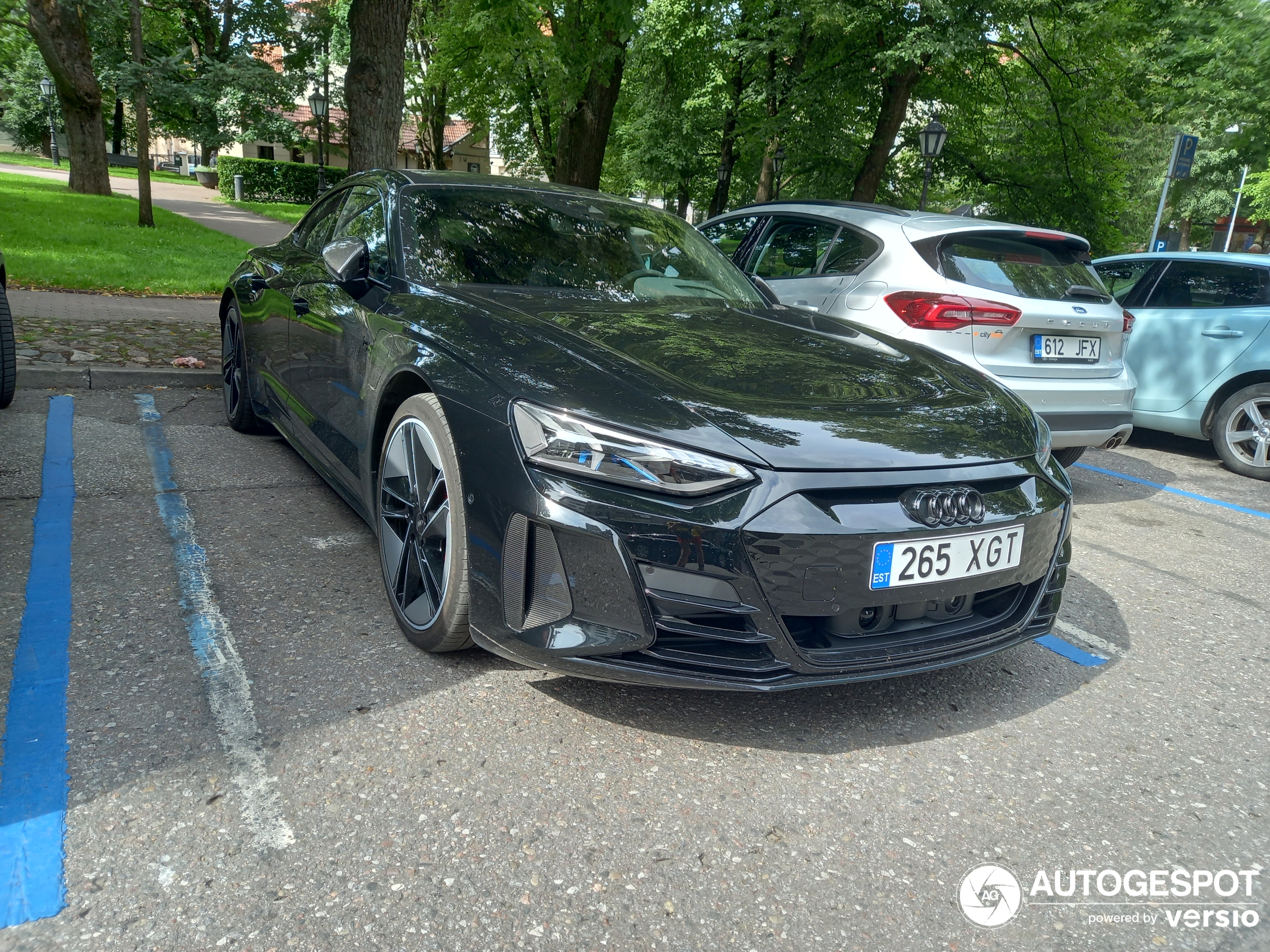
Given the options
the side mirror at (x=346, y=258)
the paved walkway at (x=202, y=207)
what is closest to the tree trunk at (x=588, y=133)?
the paved walkway at (x=202, y=207)

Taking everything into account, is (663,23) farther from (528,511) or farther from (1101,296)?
(528,511)

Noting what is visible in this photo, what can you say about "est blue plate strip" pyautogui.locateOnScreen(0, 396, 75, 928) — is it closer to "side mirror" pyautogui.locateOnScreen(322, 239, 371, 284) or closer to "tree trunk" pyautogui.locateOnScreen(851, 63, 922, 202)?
"side mirror" pyautogui.locateOnScreen(322, 239, 371, 284)

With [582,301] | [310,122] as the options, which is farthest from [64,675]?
[310,122]

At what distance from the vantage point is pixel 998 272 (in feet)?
16.6

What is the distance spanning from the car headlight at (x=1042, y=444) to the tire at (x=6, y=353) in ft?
16.7

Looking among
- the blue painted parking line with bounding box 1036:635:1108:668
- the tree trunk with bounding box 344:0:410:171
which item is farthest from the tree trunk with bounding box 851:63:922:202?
the blue painted parking line with bounding box 1036:635:1108:668

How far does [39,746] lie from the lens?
2355 mm

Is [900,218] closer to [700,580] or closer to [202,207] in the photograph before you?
[700,580]

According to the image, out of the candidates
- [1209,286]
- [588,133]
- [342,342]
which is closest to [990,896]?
[342,342]

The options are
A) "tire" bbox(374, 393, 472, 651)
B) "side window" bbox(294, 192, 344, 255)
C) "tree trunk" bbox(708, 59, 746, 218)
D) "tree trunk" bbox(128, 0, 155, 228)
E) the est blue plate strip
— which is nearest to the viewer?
the est blue plate strip

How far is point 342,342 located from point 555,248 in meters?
0.88

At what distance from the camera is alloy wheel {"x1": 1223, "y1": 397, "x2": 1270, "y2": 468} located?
22.2 ft

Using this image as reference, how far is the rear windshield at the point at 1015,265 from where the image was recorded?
16.4ft

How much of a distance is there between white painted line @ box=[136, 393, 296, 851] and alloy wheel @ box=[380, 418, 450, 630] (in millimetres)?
524
